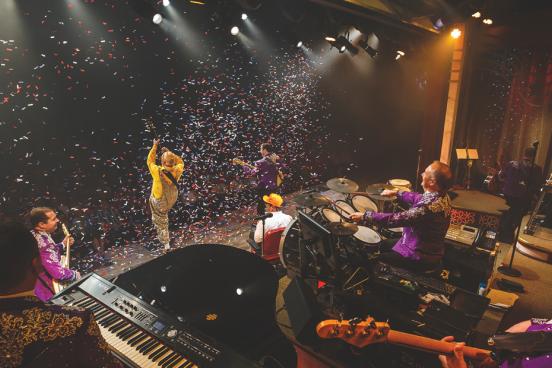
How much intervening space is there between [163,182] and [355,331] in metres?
3.94

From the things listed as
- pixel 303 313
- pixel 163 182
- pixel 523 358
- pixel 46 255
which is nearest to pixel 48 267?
pixel 46 255

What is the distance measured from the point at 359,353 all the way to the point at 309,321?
1.70 ft

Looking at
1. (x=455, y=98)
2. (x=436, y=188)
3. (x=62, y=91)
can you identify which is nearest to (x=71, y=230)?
(x=62, y=91)

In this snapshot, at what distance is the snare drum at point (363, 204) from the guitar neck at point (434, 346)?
11.4ft

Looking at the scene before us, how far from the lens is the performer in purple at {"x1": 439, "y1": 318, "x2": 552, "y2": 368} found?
1.60 m

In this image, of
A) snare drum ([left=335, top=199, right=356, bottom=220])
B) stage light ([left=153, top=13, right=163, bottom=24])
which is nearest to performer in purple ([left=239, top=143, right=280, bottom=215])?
snare drum ([left=335, top=199, right=356, bottom=220])

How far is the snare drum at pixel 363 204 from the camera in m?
5.65

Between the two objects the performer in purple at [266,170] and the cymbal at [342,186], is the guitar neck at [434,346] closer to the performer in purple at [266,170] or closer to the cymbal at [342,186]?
the cymbal at [342,186]

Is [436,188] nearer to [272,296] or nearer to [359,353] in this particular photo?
[359,353]

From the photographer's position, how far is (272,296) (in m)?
2.19

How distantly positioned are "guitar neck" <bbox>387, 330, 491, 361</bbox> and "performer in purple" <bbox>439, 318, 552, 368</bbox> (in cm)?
4

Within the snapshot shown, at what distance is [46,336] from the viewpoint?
1.33m

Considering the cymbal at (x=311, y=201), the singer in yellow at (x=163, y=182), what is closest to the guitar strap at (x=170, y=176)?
the singer in yellow at (x=163, y=182)

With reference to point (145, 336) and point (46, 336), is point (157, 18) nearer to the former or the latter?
point (145, 336)
